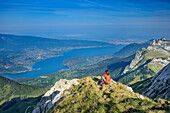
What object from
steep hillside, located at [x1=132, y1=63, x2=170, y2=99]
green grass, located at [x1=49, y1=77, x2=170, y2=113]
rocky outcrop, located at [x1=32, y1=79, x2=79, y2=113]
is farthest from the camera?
steep hillside, located at [x1=132, y1=63, x2=170, y2=99]

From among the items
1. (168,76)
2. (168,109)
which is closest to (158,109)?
(168,109)

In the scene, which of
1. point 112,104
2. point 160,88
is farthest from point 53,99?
point 160,88

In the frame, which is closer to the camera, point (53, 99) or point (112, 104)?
point (112, 104)

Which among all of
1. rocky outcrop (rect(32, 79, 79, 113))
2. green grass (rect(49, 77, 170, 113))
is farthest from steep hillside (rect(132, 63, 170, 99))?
rocky outcrop (rect(32, 79, 79, 113))

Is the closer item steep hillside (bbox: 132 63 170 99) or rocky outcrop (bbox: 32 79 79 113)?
rocky outcrop (bbox: 32 79 79 113)

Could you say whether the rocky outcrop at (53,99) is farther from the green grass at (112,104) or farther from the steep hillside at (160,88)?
the steep hillside at (160,88)

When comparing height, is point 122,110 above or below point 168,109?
below

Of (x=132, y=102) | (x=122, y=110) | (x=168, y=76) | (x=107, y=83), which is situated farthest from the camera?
(x=168, y=76)

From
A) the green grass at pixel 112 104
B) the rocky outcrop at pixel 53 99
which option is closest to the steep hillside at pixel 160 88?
the green grass at pixel 112 104

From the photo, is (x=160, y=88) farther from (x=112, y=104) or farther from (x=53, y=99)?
(x=53, y=99)

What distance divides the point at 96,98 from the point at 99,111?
13.9 ft

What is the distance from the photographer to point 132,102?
20359mm

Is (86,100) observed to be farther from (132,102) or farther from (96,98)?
(132,102)

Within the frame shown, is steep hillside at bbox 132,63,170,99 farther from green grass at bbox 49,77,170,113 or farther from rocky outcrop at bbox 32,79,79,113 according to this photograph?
rocky outcrop at bbox 32,79,79,113
